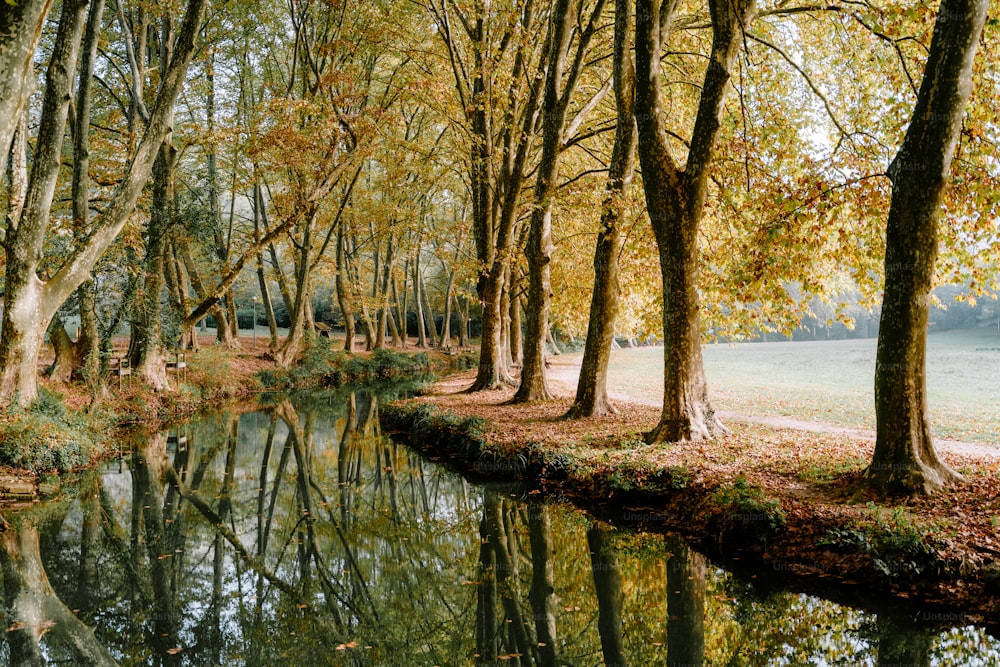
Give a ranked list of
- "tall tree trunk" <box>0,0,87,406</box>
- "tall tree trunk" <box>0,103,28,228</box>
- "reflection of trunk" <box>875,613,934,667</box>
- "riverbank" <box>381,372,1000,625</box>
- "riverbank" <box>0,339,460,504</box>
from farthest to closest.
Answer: "tall tree trunk" <box>0,103,28,228</box>
"tall tree trunk" <box>0,0,87,406</box>
"riverbank" <box>0,339,460,504</box>
"riverbank" <box>381,372,1000,625</box>
"reflection of trunk" <box>875,613,934,667</box>

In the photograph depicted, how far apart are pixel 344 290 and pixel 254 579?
25293 mm

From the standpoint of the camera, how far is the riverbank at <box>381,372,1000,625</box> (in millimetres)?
5684

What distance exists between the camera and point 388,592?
20.7 feet

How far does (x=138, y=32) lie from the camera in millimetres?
16516

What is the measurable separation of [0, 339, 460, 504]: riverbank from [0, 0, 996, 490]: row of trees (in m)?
0.79

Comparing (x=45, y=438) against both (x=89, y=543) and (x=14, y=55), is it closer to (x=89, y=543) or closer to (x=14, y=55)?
(x=89, y=543)

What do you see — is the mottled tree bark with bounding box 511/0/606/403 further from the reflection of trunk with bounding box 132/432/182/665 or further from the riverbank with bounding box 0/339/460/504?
the riverbank with bounding box 0/339/460/504

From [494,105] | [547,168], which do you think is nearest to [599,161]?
[547,168]

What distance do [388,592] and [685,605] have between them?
281cm

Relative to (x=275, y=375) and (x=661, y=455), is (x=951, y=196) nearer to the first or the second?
(x=661, y=455)

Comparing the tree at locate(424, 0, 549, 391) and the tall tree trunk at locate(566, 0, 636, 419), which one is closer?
the tall tree trunk at locate(566, 0, 636, 419)

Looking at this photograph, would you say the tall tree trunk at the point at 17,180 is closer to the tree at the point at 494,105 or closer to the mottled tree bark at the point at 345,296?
the tree at the point at 494,105

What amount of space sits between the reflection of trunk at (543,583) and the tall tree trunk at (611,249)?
392 centimetres

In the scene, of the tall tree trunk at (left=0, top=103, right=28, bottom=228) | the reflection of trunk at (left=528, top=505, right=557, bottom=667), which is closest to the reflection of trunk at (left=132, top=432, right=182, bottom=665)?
the reflection of trunk at (left=528, top=505, right=557, bottom=667)
